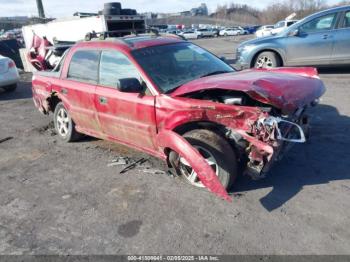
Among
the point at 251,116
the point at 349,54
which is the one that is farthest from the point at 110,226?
the point at 349,54

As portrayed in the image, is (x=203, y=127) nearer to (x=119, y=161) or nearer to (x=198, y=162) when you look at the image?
(x=198, y=162)

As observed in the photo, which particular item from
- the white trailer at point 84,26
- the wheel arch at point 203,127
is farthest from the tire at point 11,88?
the wheel arch at point 203,127

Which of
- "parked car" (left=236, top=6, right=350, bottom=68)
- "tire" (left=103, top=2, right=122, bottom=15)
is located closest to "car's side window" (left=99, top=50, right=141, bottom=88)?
"parked car" (left=236, top=6, right=350, bottom=68)

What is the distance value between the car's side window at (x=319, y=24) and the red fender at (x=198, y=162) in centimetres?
668

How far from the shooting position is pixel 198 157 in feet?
11.0

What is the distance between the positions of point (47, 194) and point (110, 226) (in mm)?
1175

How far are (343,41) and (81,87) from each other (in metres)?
6.61

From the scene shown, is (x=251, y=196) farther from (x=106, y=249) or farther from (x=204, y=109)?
(x=106, y=249)

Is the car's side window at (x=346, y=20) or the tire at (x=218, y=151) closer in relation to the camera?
the tire at (x=218, y=151)

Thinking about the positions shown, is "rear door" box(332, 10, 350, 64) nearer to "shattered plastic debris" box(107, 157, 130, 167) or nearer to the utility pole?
"shattered plastic debris" box(107, 157, 130, 167)

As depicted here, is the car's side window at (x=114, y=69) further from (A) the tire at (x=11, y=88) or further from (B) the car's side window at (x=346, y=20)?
(A) the tire at (x=11, y=88)

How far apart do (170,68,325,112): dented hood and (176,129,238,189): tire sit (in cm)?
48

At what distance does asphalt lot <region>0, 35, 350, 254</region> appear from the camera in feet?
9.60

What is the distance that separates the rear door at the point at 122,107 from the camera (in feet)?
13.1
